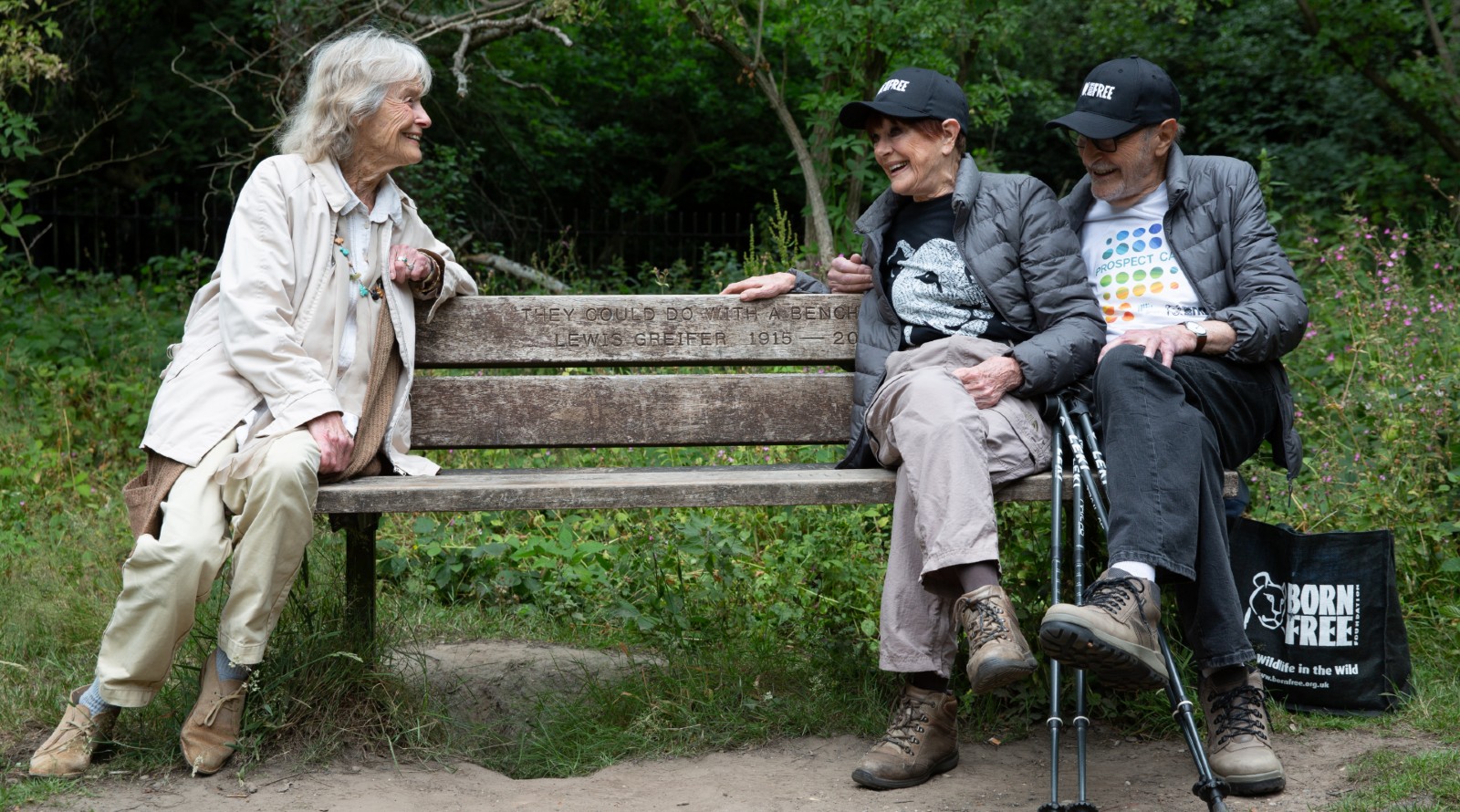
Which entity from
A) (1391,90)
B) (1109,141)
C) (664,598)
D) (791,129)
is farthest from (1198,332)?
(1391,90)

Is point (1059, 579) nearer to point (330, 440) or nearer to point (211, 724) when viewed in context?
point (330, 440)

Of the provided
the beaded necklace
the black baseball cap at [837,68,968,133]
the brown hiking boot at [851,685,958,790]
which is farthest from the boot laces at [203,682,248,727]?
the black baseball cap at [837,68,968,133]

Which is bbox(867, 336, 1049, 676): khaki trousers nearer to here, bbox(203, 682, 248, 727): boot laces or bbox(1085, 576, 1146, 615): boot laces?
bbox(1085, 576, 1146, 615): boot laces

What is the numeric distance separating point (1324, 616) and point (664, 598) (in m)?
1.90

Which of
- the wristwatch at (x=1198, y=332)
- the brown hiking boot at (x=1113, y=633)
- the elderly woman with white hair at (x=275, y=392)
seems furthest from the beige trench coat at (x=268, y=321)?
the wristwatch at (x=1198, y=332)

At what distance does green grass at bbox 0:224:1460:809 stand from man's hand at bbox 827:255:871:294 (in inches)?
32.1

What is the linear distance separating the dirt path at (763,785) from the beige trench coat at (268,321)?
777 mm

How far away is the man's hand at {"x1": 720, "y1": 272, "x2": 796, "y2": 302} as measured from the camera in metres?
3.90

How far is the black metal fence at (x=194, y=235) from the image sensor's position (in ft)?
36.1

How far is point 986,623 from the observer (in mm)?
2904

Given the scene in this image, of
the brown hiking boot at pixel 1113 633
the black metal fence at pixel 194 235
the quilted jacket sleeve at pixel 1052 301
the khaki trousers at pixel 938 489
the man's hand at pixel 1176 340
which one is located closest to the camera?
the brown hiking boot at pixel 1113 633

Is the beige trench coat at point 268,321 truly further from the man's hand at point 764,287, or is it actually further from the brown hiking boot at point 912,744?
the brown hiking boot at point 912,744

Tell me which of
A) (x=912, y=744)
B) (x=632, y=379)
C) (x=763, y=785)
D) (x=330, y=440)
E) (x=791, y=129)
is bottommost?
(x=763, y=785)

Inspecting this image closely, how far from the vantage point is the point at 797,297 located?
3945 mm
